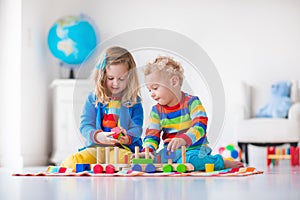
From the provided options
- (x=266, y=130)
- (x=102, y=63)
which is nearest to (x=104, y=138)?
(x=102, y=63)

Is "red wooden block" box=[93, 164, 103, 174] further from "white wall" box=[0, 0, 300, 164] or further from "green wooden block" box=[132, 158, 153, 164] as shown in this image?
"white wall" box=[0, 0, 300, 164]

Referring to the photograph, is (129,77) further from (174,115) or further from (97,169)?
(97,169)

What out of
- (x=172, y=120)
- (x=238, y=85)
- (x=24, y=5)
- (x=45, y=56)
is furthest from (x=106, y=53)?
(x=238, y=85)

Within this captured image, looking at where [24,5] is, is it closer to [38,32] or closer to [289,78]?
[38,32]

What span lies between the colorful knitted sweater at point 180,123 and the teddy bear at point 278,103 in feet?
7.39

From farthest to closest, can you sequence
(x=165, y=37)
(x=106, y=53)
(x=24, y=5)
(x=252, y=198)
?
(x=24, y=5)
(x=106, y=53)
(x=165, y=37)
(x=252, y=198)

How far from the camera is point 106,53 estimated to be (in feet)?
7.59

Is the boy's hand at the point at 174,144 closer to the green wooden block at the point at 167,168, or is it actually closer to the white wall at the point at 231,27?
the green wooden block at the point at 167,168

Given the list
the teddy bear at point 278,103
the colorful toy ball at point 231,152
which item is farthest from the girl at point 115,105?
the teddy bear at point 278,103

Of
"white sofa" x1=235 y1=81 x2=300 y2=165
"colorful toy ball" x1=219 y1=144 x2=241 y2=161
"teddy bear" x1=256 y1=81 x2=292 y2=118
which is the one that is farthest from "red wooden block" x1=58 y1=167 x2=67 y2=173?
"teddy bear" x1=256 y1=81 x2=292 y2=118

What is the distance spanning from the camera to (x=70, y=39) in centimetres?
442

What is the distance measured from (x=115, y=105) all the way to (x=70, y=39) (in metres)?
2.25

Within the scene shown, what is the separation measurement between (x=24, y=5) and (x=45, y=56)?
1.79 ft

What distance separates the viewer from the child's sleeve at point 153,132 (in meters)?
2.22
